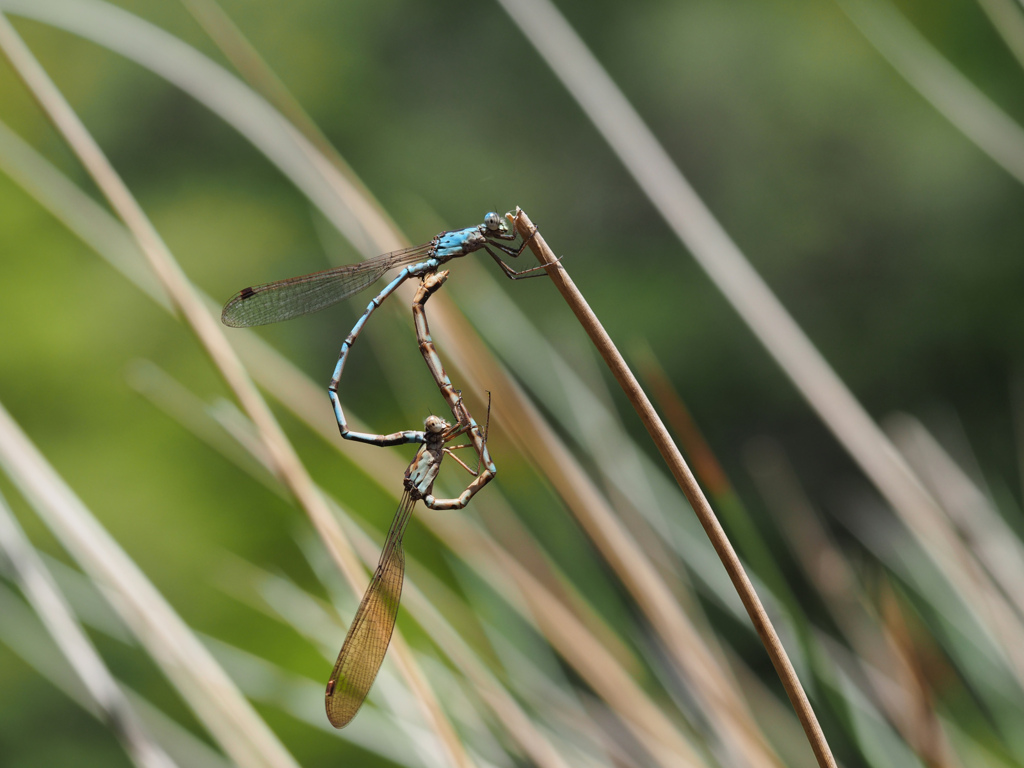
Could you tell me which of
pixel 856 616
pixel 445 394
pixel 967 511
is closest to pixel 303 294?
pixel 445 394

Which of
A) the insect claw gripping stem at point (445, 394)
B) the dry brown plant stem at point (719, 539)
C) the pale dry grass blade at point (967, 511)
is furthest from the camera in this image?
the pale dry grass blade at point (967, 511)

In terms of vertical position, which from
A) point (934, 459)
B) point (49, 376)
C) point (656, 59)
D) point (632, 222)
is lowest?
point (934, 459)

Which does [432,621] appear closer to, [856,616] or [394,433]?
[394,433]

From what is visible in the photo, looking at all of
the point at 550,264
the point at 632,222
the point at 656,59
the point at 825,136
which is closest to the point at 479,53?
the point at 656,59

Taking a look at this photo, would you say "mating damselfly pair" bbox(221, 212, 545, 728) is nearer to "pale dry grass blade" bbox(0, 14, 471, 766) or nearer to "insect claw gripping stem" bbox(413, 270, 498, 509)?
"insect claw gripping stem" bbox(413, 270, 498, 509)

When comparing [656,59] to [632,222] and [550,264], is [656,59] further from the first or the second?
[550,264]

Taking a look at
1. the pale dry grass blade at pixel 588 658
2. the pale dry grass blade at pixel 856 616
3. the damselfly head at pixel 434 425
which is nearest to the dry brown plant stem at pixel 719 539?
the pale dry grass blade at pixel 856 616

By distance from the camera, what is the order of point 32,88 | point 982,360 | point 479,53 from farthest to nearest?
point 479,53 → point 982,360 → point 32,88

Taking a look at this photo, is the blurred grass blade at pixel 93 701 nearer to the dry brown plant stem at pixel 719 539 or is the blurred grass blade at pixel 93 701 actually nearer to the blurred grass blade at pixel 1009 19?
the dry brown plant stem at pixel 719 539

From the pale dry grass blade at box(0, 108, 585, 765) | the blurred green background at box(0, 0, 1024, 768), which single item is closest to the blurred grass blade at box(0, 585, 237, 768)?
the pale dry grass blade at box(0, 108, 585, 765)
